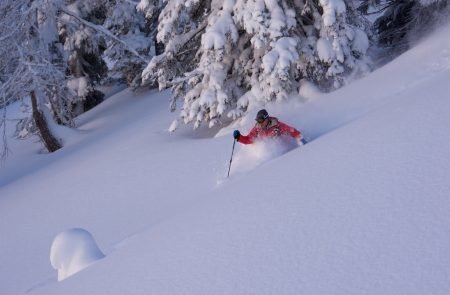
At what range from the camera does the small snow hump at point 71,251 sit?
5.73 metres

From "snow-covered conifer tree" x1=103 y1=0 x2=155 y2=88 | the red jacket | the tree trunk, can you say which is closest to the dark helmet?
the red jacket

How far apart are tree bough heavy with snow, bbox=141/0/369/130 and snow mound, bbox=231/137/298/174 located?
1555 millimetres

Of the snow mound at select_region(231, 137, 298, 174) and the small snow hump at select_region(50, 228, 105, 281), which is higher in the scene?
the small snow hump at select_region(50, 228, 105, 281)

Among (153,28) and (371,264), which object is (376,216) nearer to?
(371,264)

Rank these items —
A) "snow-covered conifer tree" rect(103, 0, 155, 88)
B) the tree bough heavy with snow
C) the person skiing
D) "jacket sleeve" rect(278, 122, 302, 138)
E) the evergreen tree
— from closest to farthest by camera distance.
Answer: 1. "jacket sleeve" rect(278, 122, 302, 138)
2. the person skiing
3. the tree bough heavy with snow
4. the evergreen tree
5. "snow-covered conifer tree" rect(103, 0, 155, 88)

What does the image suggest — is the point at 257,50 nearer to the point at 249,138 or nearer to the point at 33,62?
the point at 249,138

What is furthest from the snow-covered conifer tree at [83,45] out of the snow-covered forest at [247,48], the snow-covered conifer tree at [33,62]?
the snow-covered forest at [247,48]

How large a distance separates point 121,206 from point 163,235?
180 inches

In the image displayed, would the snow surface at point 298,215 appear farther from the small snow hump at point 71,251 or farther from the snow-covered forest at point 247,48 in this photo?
the snow-covered forest at point 247,48

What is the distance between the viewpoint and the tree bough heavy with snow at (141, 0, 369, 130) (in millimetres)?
9758

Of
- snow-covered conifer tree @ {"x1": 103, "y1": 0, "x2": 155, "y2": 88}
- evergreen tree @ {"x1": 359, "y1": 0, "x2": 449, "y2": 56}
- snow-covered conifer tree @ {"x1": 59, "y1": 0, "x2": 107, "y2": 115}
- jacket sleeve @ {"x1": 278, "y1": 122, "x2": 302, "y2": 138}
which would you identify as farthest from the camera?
snow-covered conifer tree @ {"x1": 103, "y1": 0, "x2": 155, "y2": 88}

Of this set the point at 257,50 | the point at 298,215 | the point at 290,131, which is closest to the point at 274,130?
the point at 290,131

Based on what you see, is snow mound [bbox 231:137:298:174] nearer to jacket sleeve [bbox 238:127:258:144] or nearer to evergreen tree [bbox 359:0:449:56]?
jacket sleeve [bbox 238:127:258:144]

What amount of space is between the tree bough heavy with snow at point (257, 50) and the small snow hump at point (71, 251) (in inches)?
208
